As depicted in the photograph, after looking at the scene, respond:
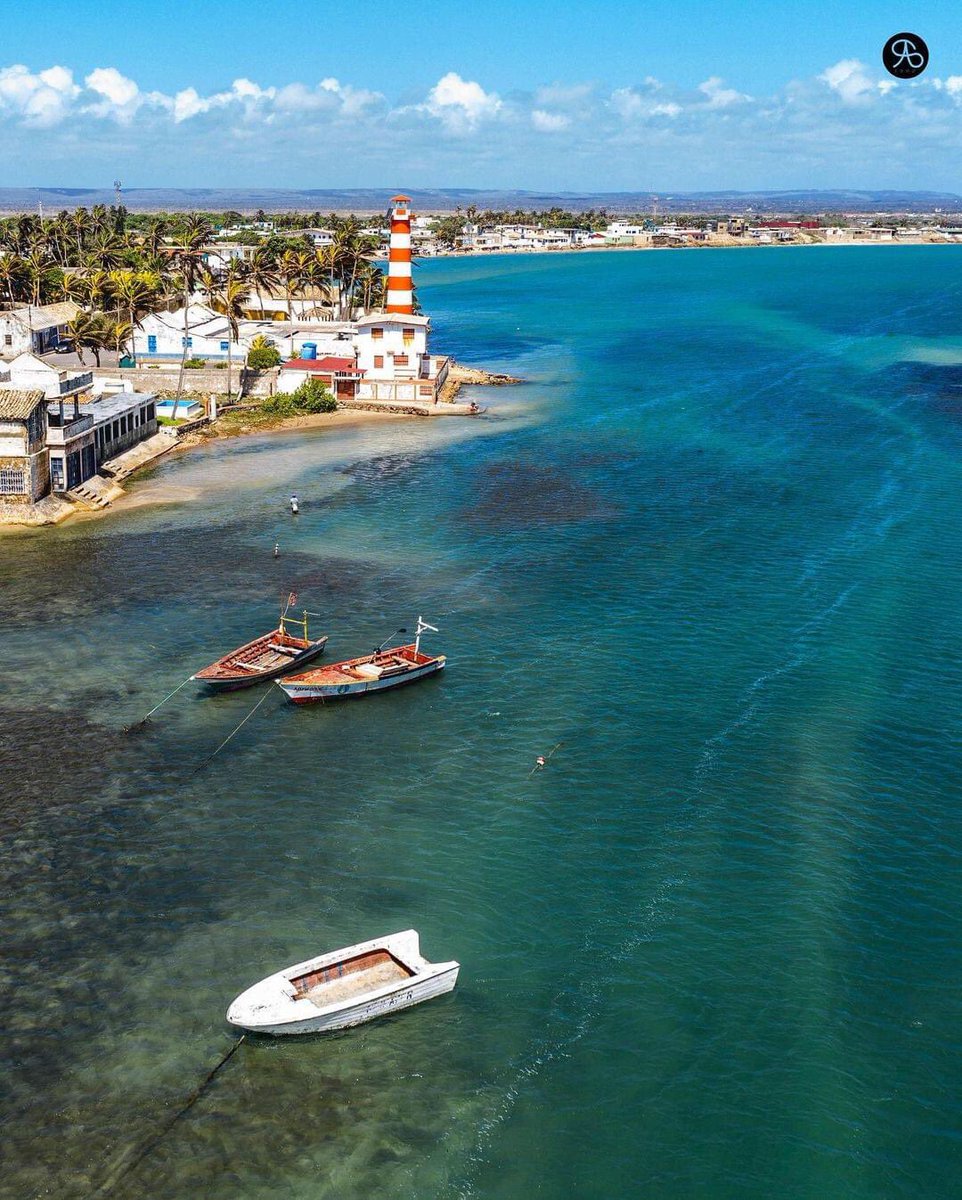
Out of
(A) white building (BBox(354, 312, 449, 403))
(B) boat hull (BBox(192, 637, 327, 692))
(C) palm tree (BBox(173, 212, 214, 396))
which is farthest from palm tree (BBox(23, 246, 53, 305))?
(B) boat hull (BBox(192, 637, 327, 692))

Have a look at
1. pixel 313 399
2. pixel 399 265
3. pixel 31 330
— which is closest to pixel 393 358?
pixel 399 265

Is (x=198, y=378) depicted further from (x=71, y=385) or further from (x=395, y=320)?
(x=71, y=385)

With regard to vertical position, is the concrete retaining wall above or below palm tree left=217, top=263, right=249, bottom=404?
below

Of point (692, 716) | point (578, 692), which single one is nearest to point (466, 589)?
point (578, 692)

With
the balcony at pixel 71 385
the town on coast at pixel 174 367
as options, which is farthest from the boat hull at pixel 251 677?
the balcony at pixel 71 385

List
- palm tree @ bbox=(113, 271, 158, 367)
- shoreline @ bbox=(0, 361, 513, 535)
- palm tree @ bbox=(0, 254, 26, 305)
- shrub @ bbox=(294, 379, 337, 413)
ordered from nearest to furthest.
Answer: shoreline @ bbox=(0, 361, 513, 535) < shrub @ bbox=(294, 379, 337, 413) < palm tree @ bbox=(113, 271, 158, 367) < palm tree @ bbox=(0, 254, 26, 305)

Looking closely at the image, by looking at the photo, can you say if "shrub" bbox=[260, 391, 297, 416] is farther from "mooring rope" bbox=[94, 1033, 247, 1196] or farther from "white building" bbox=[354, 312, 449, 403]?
"mooring rope" bbox=[94, 1033, 247, 1196]

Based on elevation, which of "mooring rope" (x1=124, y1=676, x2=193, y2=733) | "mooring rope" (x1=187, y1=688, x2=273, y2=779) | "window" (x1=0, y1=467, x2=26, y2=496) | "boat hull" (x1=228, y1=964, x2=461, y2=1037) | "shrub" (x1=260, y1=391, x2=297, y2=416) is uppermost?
"shrub" (x1=260, y1=391, x2=297, y2=416)
